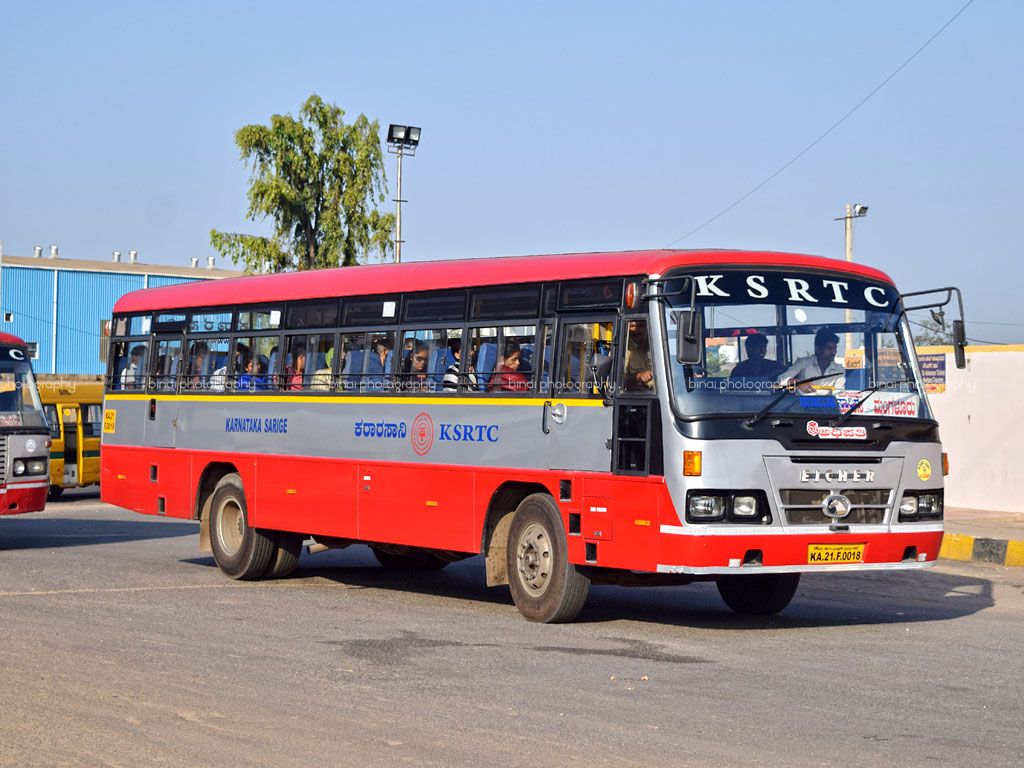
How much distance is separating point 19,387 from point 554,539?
9.93m

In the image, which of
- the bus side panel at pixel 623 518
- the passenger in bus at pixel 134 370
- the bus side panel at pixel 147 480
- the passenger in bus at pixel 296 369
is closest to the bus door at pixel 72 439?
the bus side panel at pixel 147 480

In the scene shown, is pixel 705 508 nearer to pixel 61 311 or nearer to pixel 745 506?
pixel 745 506

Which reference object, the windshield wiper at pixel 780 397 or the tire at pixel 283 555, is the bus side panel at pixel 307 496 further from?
the windshield wiper at pixel 780 397

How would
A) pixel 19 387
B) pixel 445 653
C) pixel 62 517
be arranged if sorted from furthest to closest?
pixel 62 517 → pixel 19 387 → pixel 445 653

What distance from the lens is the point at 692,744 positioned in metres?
7.68

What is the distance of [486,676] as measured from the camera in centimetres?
975

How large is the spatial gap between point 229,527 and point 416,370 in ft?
12.1

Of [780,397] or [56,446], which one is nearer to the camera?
[780,397]

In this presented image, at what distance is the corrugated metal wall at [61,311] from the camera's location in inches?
3322

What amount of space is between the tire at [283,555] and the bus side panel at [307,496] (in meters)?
0.40

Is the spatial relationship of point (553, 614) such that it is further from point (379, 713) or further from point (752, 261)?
point (379, 713)

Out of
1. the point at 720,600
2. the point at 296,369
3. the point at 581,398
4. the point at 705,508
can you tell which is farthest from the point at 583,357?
the point at 296,369

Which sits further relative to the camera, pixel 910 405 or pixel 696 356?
pixel 910 405

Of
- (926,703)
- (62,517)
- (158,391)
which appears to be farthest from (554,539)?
(62,517)
